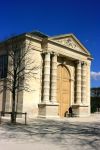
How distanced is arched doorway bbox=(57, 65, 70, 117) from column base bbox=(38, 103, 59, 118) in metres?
3.07

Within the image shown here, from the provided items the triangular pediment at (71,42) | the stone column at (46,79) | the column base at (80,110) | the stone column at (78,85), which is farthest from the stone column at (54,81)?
the stone column at (78,85)

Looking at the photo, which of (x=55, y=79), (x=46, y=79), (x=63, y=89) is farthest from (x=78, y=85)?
(x=46, y=79)

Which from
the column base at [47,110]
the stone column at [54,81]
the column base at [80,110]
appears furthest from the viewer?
the column base at [80,110]

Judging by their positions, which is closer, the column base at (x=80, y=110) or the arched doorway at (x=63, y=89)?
the arched doorway at (x=63, y=89)

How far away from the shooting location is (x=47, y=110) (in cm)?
2723

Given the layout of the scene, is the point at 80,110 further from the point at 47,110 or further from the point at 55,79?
the point at 47,110

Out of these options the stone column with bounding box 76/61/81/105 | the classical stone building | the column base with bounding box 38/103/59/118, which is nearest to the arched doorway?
the classical stone building

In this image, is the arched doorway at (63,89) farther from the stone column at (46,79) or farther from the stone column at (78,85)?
the stone column at (46,79)

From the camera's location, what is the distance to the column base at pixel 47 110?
89.2 feet

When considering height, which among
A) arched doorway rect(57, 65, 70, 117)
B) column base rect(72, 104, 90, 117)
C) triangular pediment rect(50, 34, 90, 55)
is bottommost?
column base rect(72, 104, 90, 117)

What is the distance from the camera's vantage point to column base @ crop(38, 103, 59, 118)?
27.2 meters

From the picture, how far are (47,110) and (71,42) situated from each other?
341 inches

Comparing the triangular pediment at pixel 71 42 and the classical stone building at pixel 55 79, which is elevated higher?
the triangular pediment at pixel 71 42

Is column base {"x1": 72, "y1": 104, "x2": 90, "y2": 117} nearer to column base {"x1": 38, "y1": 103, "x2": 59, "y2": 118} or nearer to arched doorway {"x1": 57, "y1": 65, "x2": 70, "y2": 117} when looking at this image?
arched doorway {"x1": 57, "y1": 65, "x2": 70, "y2": 117}
